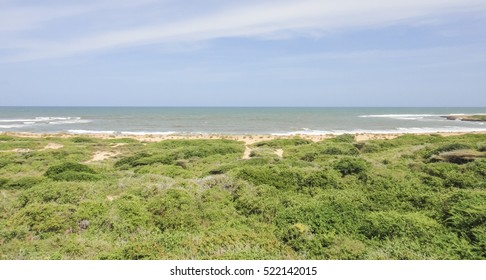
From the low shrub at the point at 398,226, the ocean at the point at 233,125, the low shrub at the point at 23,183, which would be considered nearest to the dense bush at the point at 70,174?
the low shrub at the point at 23,183

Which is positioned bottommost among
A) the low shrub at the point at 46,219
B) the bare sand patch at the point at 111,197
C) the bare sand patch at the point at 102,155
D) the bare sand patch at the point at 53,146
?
the bare sand patch at the point at 102,155

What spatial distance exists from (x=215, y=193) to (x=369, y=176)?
16.0 feet

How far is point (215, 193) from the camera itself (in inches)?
362

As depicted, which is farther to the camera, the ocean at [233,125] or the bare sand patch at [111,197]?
the ocean at [233,125]

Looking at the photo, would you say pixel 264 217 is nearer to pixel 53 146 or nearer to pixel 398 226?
pixel 398 226

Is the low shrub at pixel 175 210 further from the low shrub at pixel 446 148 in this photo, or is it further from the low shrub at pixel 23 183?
Result: the low shrub at pixel 446 148

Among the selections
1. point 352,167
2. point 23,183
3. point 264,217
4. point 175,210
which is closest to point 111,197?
point 175,210

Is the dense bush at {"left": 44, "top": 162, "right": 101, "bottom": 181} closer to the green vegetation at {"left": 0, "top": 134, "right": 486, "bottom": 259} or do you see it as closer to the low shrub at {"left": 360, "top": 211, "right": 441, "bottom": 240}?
the green vegetation at {"left": 0, "top": 134, "right": 486, "bottom": 259}

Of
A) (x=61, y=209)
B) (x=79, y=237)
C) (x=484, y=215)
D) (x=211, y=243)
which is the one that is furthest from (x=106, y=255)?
(x=484, y=215)

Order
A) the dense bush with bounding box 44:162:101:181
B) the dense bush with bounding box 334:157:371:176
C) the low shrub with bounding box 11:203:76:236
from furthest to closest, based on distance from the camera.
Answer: the dense bush with bounding box 44:162:101:181, the dense bush with bounding box 334:157:371:176, the low shrub with bounding box 11:203:76:236

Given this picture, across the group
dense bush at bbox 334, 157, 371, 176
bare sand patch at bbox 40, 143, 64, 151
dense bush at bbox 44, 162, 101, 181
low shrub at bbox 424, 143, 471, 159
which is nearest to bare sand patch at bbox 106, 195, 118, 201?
dense bush at bbox 44, 162, 101, 181
